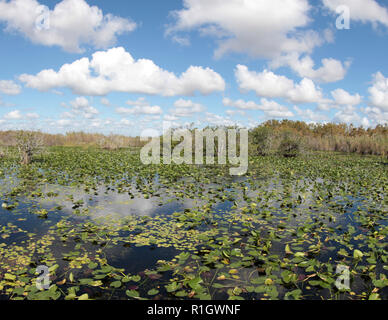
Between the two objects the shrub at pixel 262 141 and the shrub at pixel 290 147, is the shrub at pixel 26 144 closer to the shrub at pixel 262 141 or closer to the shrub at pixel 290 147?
the shrub at pixel 262 141

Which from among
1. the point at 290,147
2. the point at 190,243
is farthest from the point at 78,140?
the point at 190,243

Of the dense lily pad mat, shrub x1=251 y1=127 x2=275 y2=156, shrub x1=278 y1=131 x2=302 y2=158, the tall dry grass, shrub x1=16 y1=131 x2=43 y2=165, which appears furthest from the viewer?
the tall dry grass

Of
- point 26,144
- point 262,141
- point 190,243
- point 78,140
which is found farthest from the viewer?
point 78,140

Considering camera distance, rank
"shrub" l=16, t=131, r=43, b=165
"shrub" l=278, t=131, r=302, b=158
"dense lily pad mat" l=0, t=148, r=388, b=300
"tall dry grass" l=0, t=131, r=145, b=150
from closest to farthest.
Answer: "dense lily pad mat" l=0, t=148, r=388, b=300 < "shrub" l=16, t=131, r=43, b=165 < "shrub" l=278, t=131, r=302, b=158 < "tall dry grass" l=0, t=131, r=145, b=150

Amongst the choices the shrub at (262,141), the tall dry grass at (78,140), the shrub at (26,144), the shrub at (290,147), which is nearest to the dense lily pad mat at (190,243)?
the shrub at (26,144)

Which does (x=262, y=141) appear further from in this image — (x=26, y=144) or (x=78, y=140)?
(x=78, y=140)

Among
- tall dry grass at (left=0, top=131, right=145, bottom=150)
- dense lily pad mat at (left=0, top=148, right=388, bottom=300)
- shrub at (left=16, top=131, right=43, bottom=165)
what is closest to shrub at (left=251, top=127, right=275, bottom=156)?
tall dry grass at (left=0, top=131, right=145, bottom=150)

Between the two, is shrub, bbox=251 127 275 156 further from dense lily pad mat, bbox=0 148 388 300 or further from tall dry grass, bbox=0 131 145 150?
dense lily pad mat, bbox=0 148 388 300

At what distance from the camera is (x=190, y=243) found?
16.0 ft

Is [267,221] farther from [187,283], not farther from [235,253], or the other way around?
[187,283]

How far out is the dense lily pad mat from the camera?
136 inches

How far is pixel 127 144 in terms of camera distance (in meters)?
41.0
